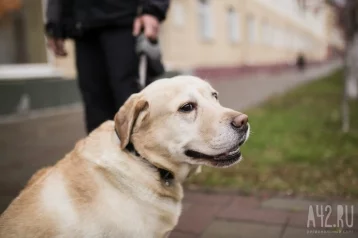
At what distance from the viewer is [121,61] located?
9.74 feet

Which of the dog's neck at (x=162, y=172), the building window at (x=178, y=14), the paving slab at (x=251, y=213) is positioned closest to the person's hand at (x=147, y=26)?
the dog's neck at (x=162, y=172)

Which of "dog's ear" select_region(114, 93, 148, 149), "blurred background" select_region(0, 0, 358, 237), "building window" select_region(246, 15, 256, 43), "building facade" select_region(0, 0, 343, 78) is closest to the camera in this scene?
"dog's ear" select_region(114, 93, 148, 149)

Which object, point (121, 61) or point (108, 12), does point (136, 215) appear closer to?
point (121, 61)

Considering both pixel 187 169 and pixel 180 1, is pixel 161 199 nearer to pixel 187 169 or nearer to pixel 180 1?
pixel 187 169

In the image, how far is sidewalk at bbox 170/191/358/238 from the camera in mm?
2967

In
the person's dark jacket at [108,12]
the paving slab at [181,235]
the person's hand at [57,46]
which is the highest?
the person's dark jacket at [108,12]

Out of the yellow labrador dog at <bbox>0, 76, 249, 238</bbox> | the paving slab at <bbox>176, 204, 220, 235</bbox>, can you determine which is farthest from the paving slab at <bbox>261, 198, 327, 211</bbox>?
the yellow labrador dog at <bbox>0, 76, 249, 238</bbox>

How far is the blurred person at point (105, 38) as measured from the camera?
297 cm

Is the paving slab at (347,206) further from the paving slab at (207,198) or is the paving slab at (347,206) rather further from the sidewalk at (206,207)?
the paving slab at (207,198)

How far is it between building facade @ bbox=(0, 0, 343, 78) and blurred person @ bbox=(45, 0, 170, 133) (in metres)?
3.62

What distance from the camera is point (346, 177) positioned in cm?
405

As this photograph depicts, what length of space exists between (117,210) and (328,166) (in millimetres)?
3134

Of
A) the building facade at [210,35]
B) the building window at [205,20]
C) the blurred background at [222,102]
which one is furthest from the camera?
the building window at [205,20]

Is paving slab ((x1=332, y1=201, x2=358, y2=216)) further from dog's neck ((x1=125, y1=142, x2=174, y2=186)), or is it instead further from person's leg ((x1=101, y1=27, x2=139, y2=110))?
person's leg ((x1=101, y1=27, x2=139, y2=110))
